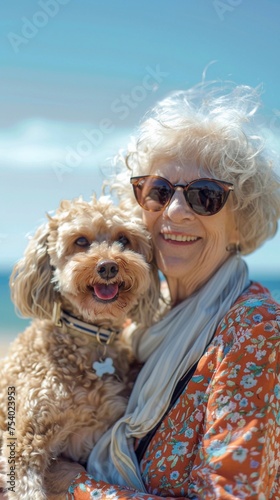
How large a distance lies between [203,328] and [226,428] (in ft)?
1.96

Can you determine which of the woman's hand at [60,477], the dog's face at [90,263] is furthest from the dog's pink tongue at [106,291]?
the woman's hand at [60,477]

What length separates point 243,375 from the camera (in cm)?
238

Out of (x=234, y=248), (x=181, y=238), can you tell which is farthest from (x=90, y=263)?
(x=234, y=248)

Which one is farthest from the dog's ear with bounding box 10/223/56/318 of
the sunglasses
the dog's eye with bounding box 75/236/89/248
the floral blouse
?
the floral blouse

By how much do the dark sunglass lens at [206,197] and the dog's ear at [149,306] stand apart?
43 centimetres

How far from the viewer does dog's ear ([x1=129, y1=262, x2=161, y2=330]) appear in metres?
3.16

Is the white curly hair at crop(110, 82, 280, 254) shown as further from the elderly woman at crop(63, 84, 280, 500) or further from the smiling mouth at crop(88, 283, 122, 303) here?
the smiling mouth at crop(88, 283, 122, 303)

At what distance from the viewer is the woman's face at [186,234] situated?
117 inches

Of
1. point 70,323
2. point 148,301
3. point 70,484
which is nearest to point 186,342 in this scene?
point 148,301

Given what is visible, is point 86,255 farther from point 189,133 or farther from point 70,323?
point 189,133

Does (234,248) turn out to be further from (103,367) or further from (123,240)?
(103,367)

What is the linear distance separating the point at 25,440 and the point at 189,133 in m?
1.66

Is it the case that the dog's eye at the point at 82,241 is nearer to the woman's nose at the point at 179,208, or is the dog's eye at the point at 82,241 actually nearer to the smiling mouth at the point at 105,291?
the smiling mouth at the point at 105,291

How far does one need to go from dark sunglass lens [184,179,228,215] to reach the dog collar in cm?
79
